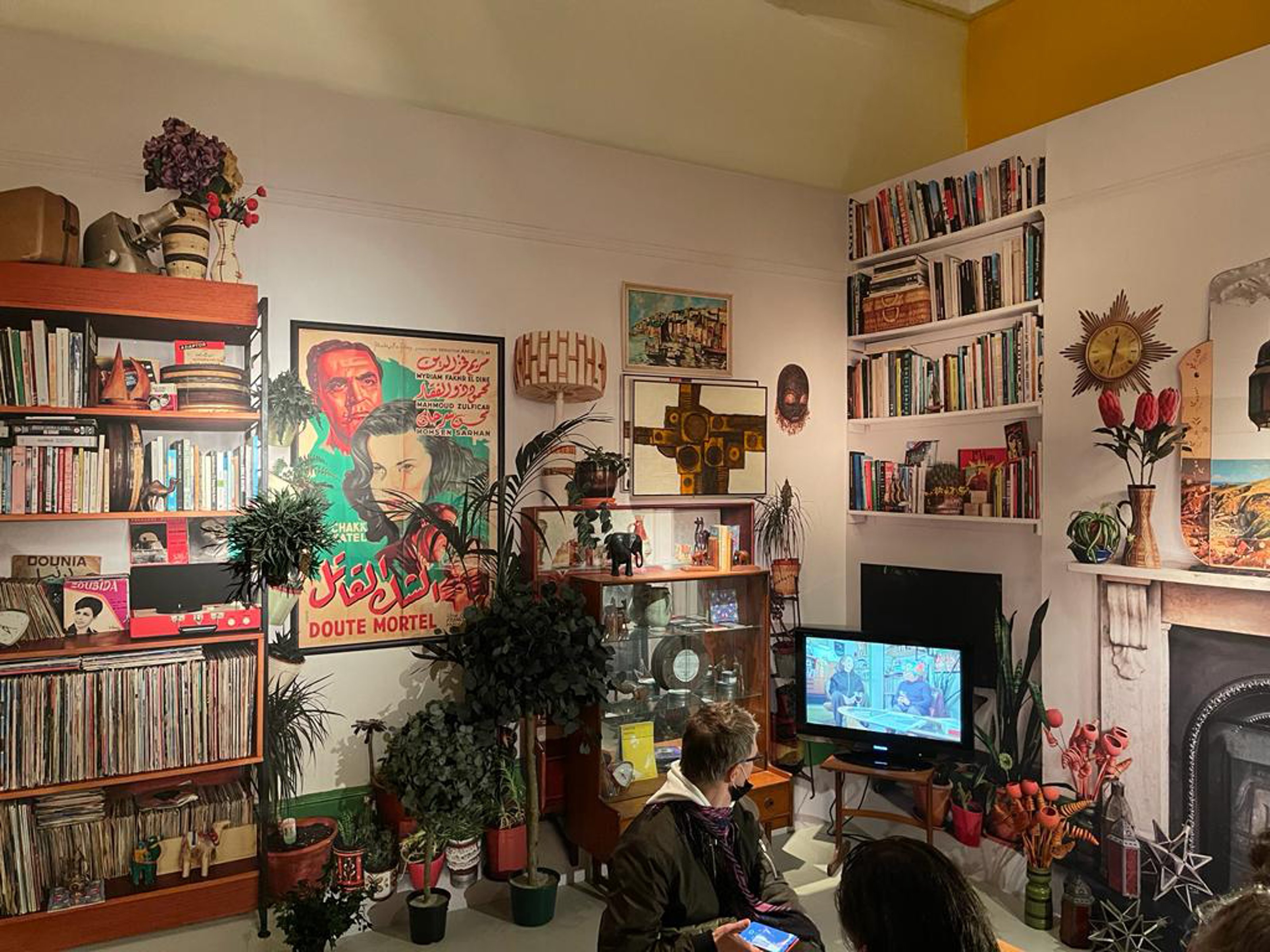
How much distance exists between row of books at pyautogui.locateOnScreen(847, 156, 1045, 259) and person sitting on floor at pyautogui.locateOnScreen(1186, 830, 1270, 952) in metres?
3.43

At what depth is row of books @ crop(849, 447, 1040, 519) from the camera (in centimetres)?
411

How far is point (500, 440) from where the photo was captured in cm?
406


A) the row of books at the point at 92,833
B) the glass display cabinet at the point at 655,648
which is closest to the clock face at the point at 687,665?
the glass display cabinet at the point at 655,648

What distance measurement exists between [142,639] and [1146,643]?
381 cm

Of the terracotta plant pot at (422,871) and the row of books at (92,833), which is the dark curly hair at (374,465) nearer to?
the row of books at (92,833)

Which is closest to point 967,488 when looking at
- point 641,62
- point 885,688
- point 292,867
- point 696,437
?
point 885,688

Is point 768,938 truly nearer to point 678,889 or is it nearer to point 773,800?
point 678,889

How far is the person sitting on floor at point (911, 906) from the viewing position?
143cm

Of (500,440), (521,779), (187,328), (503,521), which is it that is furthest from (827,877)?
(187,328)

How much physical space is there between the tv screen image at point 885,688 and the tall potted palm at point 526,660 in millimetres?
1161

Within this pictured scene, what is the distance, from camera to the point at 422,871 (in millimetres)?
3633

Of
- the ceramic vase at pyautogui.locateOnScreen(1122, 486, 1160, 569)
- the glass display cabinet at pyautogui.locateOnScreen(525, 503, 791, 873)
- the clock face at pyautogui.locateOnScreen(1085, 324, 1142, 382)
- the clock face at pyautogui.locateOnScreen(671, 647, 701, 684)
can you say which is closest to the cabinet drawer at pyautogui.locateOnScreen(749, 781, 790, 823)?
the glass display cabinet at pyautogui.locateOnScreen(525, 503, 791, 873)

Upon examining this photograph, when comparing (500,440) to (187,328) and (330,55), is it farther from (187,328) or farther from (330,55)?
(330,55)

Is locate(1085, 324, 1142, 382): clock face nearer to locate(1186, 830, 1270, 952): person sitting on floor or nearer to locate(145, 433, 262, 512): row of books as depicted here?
locate(1186, 830, 1270, 952): person sitting on floor
